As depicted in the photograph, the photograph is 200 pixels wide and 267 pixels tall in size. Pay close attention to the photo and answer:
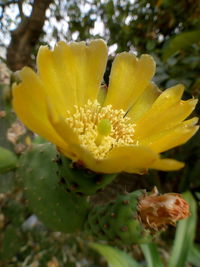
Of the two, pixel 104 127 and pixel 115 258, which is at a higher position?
pixel 104 127

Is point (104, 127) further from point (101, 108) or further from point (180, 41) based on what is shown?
point (180, 41)

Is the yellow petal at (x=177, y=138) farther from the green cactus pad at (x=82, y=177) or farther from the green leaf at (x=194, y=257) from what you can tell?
the green leaf at (x=194, y=257)

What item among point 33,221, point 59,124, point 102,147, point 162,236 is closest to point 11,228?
point 33,221

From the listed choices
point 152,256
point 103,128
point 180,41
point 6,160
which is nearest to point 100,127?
point 103,128

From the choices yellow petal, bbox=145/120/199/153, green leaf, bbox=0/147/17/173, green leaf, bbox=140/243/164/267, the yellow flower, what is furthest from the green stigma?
green leaf, bbox=140/243/164/267

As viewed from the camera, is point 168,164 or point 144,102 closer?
point 168,164

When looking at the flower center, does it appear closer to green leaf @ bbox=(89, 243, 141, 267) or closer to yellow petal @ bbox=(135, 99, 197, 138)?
yellow petal @ bbox=(135, 99, 197, 138)
